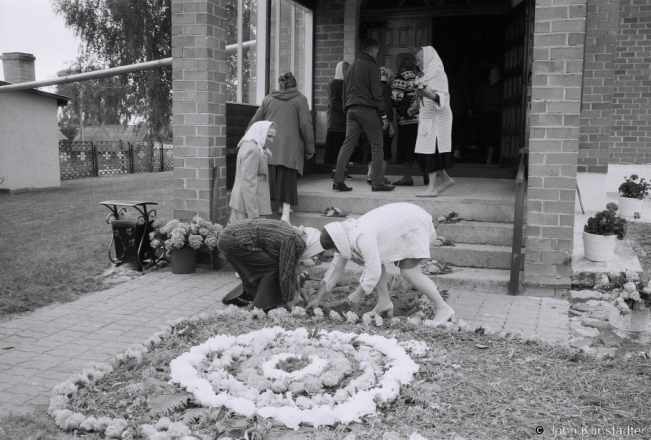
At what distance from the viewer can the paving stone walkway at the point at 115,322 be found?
4233 mm

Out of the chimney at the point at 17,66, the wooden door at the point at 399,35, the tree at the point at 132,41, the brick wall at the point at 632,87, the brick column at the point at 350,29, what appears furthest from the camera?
the tree at the point at 132,41

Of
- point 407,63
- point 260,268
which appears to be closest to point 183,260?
point 260,268

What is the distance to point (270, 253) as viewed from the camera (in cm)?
551

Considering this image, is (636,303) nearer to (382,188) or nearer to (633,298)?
(633,298)

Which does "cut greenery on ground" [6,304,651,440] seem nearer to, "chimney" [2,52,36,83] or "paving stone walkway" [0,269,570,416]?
"paving stone walkway" [0,269,570,416]

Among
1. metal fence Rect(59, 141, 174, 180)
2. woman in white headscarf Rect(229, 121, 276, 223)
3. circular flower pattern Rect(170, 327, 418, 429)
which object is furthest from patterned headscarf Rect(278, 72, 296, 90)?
metal fence Rect(59, 141, 174, 180)

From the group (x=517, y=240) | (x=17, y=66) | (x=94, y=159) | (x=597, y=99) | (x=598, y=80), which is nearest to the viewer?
(x=517, y=240)

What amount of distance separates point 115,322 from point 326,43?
7.06 meters

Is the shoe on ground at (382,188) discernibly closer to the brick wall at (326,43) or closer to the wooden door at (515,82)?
the wooden door at (515,82)

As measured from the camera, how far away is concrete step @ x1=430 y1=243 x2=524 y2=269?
6.79 m

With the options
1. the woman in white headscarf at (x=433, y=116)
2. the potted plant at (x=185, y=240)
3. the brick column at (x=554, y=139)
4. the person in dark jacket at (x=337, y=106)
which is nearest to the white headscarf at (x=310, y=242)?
the potted plant at (x=185, y=240)

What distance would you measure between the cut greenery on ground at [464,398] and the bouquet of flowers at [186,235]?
2494 millimetres

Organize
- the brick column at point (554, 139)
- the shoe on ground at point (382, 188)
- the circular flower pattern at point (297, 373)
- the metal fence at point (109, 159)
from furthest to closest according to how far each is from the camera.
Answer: the metal fence at point (109, 159) → the shoe on ground at point (382, 188) → the brick column at point (554, 139) → the circular flower pattern at point (297, 373)

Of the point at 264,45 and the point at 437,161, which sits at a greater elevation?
the point at 264,45
